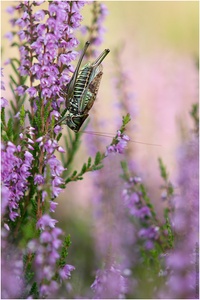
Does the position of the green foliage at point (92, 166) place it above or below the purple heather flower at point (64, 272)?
above

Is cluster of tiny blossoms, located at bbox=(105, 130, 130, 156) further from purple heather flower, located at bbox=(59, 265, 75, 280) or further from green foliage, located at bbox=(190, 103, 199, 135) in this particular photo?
green foliage, located at bbox=(190, 103, 199, 135)

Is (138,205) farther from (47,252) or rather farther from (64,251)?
(47,252)

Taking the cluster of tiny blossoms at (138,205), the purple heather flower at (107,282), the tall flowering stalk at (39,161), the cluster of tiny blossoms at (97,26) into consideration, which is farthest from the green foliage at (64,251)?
the cluster of tiny blossoms at (97,26)

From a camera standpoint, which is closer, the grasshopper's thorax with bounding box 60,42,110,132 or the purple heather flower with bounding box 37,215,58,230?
the purple heather flower with bounding box 37,215,58,230

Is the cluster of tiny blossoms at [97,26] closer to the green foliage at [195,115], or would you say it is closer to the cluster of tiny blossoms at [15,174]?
the green foliage at [195,115]

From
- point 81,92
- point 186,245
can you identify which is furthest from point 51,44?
point 186,245

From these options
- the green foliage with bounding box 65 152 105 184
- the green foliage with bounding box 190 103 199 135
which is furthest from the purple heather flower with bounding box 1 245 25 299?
the green foliage with bounding box 190 103 199 135

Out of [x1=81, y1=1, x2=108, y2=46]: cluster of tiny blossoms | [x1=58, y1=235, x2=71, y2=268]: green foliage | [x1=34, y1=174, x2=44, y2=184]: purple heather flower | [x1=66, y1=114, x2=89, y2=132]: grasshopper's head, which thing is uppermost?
[x1=81, y1=1, x2=108, y2=46]: cluster of tiny blossoms

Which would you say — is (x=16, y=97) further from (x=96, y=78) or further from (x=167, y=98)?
(x=167, y=98)

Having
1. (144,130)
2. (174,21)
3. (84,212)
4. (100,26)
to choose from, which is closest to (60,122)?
(100,26)
